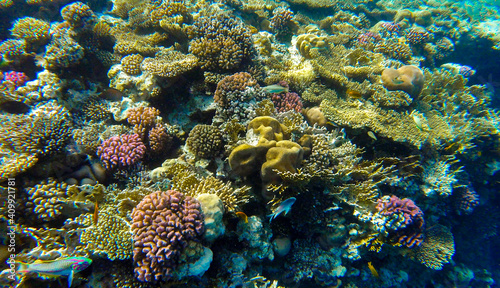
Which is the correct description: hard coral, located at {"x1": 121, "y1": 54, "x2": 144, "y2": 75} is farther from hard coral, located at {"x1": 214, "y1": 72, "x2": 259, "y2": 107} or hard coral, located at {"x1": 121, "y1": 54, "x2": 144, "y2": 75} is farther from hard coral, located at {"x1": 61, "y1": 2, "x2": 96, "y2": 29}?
hard coral, located at {"x1": 214, "y1": 72, "x2": 259, "y2": 107}

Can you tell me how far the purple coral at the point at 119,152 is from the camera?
161 inches

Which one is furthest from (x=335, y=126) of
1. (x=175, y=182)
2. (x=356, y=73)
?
(x=175, y=182)

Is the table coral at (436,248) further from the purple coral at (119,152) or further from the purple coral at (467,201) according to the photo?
the purple coral at (119,152)

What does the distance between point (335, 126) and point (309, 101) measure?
1.03 m

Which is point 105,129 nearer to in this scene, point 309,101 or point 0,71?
point 0,71

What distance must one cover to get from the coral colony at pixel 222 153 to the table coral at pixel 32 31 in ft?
0.15

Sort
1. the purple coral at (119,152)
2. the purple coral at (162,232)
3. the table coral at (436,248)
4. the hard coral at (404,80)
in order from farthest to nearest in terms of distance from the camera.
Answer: the hard coral at (404,80) → the table coral at (436,248) → the purple coral at (119,152) → the purple coral at (162,232)

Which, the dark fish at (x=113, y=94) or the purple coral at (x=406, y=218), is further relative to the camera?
the dark fish at (x=113, y=94)

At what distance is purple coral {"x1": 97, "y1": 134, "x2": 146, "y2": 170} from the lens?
410 centimetres

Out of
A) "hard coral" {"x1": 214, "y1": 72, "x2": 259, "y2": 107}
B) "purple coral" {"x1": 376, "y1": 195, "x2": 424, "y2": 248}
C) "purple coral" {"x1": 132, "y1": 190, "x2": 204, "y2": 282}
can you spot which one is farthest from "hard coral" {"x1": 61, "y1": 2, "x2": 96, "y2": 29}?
"purple coral" {"x1": 376, "y1": 195, "x2": 424, "y2": 248}

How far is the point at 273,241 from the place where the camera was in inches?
171

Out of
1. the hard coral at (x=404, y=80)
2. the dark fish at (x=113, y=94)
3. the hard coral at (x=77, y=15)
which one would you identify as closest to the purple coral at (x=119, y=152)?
the dark fish at (x=113, y=94)

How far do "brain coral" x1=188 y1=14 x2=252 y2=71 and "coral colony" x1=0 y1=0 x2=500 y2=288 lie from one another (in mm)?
39

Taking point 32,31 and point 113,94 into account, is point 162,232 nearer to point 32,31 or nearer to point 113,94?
point 113,94
